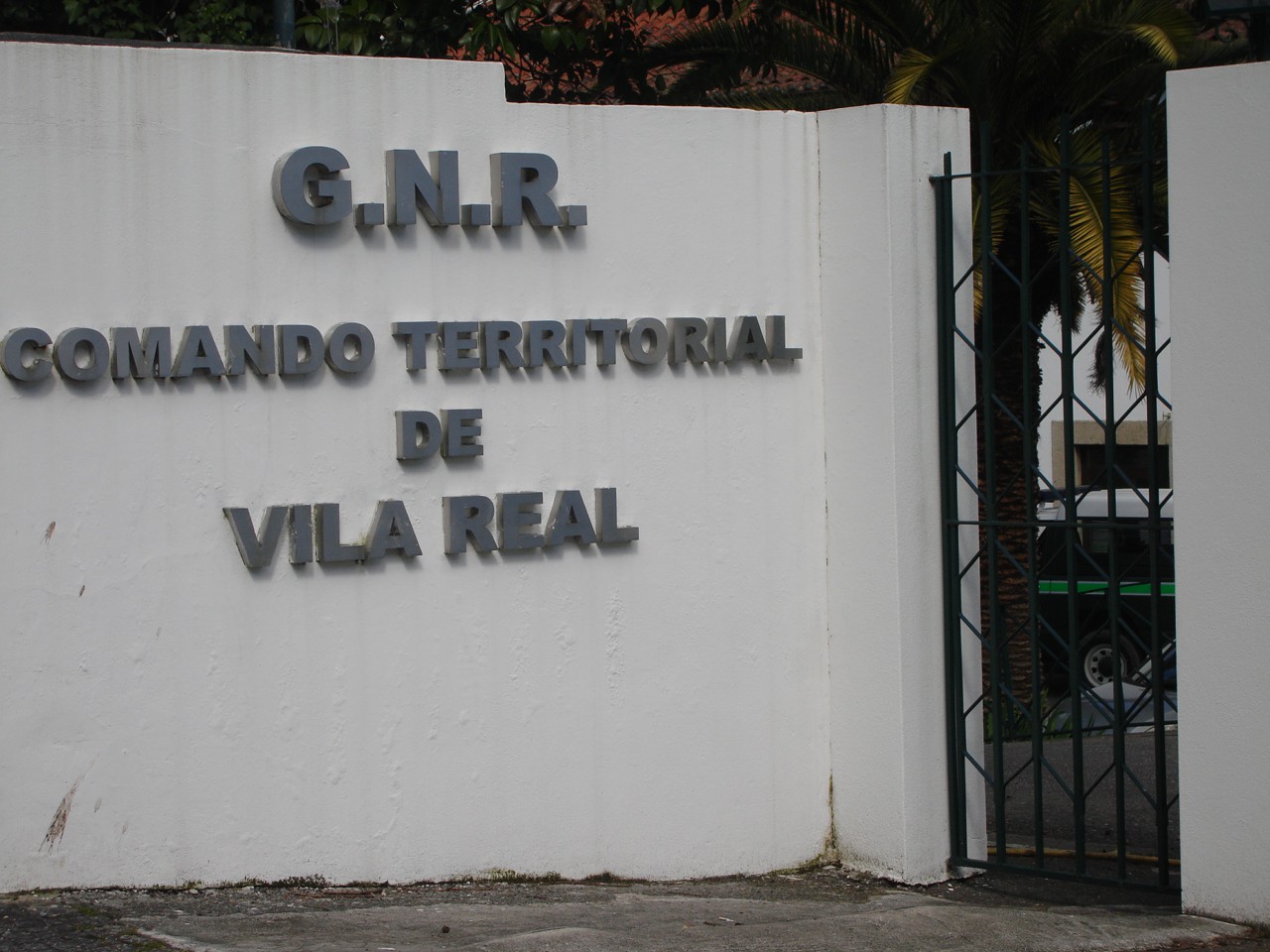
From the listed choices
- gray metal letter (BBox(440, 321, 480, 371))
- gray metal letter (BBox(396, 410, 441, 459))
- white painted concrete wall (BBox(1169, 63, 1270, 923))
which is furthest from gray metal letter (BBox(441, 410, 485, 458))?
white painted concrete wall (BBox(1169, 63, 1270, 923))

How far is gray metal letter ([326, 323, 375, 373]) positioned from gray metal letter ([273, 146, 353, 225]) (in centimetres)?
39

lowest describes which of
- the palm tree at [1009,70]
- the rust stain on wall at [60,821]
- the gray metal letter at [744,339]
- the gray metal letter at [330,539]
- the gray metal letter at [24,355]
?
the rust stain on wall at [60,821]

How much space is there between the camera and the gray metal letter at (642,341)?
593 cm

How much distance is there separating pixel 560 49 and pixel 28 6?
3.54 meters

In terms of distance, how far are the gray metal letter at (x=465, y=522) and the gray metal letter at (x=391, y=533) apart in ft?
0.45

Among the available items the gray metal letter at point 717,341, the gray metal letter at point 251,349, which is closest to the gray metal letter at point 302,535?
the gray metal letter at point 251,349

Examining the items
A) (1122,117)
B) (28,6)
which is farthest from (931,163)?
(28,6)

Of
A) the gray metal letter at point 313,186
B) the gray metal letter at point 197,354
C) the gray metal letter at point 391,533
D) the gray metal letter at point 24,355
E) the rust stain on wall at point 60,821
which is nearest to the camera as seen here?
the gray metal letter at point 24,355

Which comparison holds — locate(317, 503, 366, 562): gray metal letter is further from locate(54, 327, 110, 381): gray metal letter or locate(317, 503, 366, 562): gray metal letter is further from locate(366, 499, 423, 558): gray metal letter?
locate(54, 327, 110, 381): gray metal letter

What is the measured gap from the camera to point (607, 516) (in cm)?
589

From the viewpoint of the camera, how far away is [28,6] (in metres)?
9.47

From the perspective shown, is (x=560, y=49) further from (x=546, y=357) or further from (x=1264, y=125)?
(x=1264, y=125)

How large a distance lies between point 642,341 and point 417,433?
0.97 meters

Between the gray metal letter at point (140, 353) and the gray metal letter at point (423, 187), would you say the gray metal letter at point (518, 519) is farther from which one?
the gray metal letter at point (140, 353)
